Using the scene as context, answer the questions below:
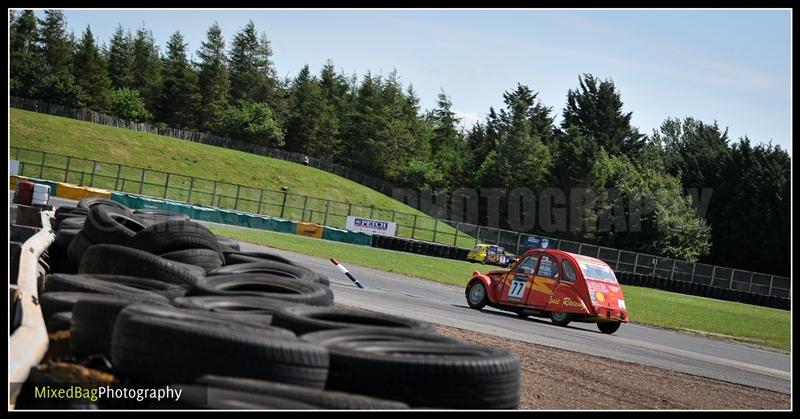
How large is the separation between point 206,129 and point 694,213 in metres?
57.4

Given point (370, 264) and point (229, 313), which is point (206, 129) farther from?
point (229, 313)

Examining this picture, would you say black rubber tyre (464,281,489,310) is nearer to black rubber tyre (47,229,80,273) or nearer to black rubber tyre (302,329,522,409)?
black rubber tyre (47,229,80,273)

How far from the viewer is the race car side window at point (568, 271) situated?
18.1m

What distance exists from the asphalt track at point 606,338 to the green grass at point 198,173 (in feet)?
135

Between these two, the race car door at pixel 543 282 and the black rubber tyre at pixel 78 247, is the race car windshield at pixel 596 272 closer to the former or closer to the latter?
the race car door at pixel 543 282

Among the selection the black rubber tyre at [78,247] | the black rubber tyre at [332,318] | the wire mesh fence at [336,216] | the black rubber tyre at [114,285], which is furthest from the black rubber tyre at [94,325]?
the wire mesh fence at [336,216]

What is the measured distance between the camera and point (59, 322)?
6.02 metres

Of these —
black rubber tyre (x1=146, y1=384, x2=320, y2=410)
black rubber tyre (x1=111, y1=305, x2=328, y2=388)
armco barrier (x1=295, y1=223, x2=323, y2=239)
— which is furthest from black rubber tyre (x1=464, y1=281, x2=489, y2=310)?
armco barrier (x1=295, y1=223, x2=323, y2=239)

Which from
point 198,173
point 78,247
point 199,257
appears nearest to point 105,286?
point 199,257

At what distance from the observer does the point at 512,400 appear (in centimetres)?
547

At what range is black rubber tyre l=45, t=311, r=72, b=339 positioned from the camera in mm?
5977

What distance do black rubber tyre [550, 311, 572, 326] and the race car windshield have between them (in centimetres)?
87

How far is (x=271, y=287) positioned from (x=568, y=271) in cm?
1090

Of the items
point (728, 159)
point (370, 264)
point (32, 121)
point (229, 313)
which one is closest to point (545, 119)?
point (728, 159)
